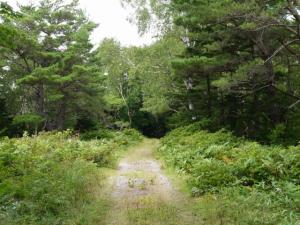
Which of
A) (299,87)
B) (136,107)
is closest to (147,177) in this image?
(299,87)

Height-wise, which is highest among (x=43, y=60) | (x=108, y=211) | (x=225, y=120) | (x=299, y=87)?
(x=43, y=60)

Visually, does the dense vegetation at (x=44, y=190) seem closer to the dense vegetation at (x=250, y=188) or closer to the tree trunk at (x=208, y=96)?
the dense vegetation at (x=250, y=188)

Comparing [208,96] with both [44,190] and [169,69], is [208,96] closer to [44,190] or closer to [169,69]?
[169,69]

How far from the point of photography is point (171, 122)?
30.3 m

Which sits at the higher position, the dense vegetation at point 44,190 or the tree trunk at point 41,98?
the tree trunk at point 41,98

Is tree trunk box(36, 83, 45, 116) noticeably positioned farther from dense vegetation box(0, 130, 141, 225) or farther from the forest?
dense vegetation box(0, 130, 141, 225)

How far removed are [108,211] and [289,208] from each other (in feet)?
12.0

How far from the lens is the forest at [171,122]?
781cm

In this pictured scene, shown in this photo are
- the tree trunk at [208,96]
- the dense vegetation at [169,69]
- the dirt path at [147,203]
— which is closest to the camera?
the dirt path at [147,203]

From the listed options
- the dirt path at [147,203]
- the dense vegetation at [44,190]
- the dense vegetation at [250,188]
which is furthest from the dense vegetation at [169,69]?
the dense vegetation at [250,188]

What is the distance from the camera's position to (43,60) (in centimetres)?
3272

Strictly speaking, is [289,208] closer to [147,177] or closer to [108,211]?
[108,211]

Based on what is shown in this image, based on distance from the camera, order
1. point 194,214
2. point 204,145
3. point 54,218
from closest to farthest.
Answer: point 54,218
point 194,214
point 204,145

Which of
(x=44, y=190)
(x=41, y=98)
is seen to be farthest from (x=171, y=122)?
(x=44, y=190)
